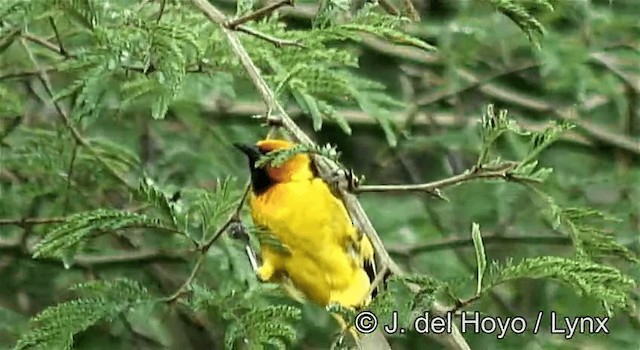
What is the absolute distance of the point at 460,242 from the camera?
→ 306 centimetres

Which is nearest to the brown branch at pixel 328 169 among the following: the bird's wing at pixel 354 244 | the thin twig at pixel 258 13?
the thin twig at pixel 258 13

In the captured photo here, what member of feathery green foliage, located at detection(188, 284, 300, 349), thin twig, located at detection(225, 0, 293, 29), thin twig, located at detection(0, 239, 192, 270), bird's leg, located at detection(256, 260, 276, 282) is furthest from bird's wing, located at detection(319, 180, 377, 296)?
thin twig, located at detection(0, 239, 192, 270)

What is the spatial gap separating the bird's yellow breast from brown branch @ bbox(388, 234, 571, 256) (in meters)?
1.22

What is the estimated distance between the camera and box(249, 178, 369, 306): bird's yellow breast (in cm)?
181

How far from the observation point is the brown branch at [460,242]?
3079 mm

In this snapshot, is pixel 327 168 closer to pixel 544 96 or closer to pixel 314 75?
pixel 314 75

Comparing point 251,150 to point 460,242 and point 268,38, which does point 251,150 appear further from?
point 460,242

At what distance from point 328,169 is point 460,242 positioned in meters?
1.57

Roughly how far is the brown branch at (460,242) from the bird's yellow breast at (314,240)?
1.22m

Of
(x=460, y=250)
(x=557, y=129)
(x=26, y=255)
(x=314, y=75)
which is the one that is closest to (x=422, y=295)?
(x=557, y=129)

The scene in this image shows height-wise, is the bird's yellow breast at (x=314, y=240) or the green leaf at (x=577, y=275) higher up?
the green leaf at (x=577, y=275)

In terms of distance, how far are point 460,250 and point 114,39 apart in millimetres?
1858

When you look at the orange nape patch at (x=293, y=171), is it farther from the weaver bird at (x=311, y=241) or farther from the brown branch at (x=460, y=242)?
the brown branch at (x=460, y=242)

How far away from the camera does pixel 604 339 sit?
2.99m
